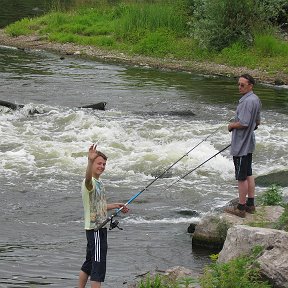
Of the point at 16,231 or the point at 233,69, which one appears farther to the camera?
the point at 233,69

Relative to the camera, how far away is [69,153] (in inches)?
657

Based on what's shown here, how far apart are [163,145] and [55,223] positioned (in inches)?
224

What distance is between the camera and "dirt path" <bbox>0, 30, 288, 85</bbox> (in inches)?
1085

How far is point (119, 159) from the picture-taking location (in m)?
16.4

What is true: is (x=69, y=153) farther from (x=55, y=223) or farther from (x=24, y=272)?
(x=24, y=272)

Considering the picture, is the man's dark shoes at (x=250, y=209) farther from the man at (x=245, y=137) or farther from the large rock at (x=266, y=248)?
the large rock at (x=266, y=248)

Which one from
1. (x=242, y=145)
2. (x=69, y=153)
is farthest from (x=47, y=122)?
(x=242, y=145)

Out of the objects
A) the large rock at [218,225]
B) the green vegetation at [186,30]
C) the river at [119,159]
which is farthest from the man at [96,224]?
the green vegetation at [186,30]

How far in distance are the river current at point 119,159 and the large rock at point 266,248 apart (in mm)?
1317

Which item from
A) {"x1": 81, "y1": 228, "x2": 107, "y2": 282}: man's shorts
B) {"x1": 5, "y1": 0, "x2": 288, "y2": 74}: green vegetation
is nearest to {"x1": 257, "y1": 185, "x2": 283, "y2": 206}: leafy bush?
{"x1": 81, "y1": 228, "x2": 107, "y2": 282}: man's shorts

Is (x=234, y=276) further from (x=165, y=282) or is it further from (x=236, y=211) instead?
(x=236, y=211)

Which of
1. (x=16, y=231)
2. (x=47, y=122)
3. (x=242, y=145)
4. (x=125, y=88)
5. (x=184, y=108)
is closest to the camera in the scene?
(x=242, y=145)

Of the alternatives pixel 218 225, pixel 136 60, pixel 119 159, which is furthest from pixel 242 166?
pixel 136 60

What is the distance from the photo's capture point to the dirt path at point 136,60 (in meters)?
27.6
